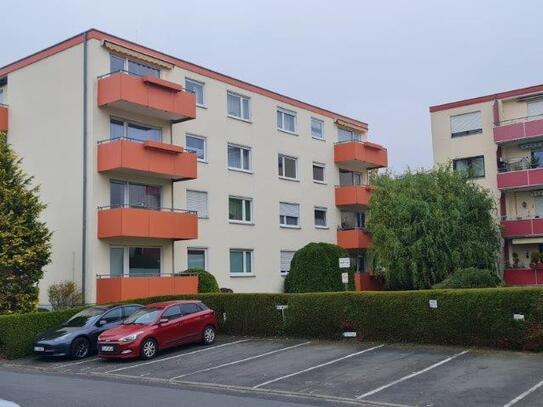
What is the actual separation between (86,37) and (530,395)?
21914 mm

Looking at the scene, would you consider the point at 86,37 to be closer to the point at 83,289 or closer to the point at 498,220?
the point at 83,289

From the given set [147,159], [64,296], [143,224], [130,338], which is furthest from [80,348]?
[147,159]

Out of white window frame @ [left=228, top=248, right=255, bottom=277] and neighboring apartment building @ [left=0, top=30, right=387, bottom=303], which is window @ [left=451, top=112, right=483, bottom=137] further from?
white window frame @ [left=228, top=248, right=255, bottom=277]

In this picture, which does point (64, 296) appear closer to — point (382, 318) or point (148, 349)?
point (148, 349)

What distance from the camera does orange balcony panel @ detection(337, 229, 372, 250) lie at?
38.9m

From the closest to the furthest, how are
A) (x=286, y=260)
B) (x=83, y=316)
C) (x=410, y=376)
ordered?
(x=410, y=376) < (x=83, y=316) < (x=286, y=260)

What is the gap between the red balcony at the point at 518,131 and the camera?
38.1 m

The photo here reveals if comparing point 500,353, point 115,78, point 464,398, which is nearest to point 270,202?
point 115,78

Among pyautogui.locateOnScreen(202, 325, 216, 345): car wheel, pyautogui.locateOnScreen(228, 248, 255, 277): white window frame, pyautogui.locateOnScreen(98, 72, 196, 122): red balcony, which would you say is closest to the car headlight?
pyautogui.locateOnScreen(202, 325, 216, 345): car wheel

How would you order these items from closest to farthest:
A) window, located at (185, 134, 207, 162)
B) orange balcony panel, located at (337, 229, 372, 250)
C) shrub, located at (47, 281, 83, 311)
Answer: shrub, located at (47, 281, 83, 311) < window, located at (185, 134, 207, 162) < orange balcony panel, located at (337, 229, 372, 250)

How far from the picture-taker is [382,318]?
18.5 m

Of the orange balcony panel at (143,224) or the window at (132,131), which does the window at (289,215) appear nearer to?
the orange balcony panel at (143,224)

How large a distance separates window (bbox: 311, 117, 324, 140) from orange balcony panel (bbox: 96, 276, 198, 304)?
606 inches

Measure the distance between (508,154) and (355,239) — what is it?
Result: 35.2 ft
